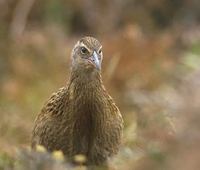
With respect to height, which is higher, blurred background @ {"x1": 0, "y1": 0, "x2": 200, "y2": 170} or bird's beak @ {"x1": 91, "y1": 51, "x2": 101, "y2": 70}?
blurred background @ {"x1": 0, "y1": 0, "x2": 200, "y2": 170}

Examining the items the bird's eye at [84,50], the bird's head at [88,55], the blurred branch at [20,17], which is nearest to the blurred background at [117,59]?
the blurred branch at [20,17]

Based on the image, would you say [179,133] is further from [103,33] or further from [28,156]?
[103,33]

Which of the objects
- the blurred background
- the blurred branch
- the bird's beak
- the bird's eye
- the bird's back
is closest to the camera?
the bird's back

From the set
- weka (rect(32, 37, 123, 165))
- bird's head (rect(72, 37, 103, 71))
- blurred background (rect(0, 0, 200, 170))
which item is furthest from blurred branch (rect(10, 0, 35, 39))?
weka (rect(32, 37, 123, 165))

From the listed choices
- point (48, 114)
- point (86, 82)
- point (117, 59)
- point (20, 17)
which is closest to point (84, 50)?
point (86, 82)

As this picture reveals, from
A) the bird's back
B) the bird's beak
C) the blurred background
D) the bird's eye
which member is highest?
the blurred background

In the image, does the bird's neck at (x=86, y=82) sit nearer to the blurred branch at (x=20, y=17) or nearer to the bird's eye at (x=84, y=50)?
the bird's eye at (x=84, y=50)

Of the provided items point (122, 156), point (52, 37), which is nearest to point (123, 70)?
point (52, 37)

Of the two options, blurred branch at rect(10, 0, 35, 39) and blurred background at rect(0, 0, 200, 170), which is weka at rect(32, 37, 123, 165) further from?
blurred branch at rect(10, 0, 35, 39)
